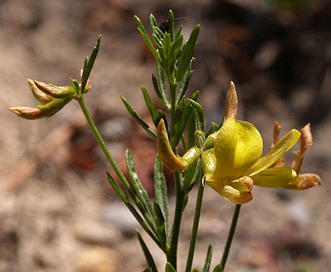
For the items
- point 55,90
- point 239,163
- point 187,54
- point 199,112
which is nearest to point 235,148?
point 239,163

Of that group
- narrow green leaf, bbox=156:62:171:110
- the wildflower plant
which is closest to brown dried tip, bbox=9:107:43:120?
the wildflower plant

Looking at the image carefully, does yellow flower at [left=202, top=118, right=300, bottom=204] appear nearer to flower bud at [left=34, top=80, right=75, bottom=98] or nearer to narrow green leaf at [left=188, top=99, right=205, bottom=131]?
narrow green leaf at [left=188, top=99, right=205, bottom=131]

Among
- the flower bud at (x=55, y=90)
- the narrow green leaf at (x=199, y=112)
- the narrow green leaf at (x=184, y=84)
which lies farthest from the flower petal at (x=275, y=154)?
the flower bud at (x=55, y=90)

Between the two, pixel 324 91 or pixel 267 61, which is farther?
pixel 267 61

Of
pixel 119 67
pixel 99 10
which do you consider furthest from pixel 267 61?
pixel 99 10

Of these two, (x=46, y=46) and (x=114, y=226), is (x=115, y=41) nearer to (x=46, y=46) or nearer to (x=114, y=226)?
(x=46, y=46)

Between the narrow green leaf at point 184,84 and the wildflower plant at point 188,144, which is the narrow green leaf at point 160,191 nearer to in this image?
the wildflower plant at point 188,144

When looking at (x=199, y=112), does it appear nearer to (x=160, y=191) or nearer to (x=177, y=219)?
(x=177, y=219)
